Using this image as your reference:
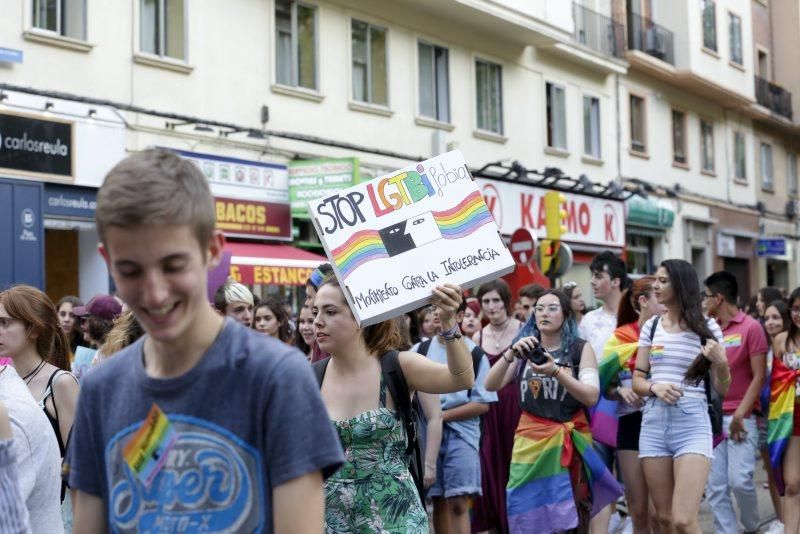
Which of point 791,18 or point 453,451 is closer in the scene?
point 453,451

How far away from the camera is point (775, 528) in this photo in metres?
10.2

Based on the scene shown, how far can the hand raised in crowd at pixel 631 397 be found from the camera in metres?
8.50

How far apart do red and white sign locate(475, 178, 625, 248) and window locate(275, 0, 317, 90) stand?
14.7 feet

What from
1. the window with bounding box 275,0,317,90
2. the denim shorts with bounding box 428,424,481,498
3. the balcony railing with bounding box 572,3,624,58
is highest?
the balcony railing with bounding box 572,3,624,58

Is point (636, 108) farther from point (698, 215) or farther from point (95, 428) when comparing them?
point (95, 428)

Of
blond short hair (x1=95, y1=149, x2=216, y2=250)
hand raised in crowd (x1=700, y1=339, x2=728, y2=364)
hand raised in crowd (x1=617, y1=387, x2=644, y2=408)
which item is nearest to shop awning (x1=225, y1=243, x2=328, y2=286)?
hand raised in crowd (x1=617, y1=387, x2=644, y2=408)

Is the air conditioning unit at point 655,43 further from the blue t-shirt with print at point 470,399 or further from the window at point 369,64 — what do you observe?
the blue t-shirt with print at point 470,399

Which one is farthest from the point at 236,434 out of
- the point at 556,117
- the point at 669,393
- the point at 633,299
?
the point at 556,117

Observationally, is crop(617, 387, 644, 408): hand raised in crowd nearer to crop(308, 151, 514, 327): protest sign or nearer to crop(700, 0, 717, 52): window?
crop(308, 151, 514, 327): protest sign

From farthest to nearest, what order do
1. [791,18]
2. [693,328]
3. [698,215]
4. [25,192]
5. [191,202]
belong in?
[791,18], [698,215], [25,192], [693,328], [191,202]

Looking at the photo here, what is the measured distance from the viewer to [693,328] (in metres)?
7.97

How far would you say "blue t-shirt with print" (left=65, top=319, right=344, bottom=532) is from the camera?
8.19 feet

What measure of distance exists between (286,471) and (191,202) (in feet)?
1.86

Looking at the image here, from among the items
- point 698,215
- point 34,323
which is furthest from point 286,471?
point 698,215
